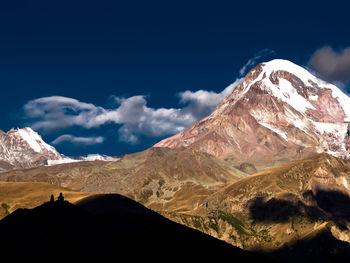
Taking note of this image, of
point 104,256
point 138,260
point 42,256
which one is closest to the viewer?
point 42,256

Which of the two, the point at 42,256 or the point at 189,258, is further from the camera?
the point at 189,258

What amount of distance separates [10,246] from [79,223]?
29.0 metres

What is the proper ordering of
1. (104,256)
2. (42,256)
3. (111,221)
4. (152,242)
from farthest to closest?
(111,221)
(152,242)
(104,256)
(42,256)

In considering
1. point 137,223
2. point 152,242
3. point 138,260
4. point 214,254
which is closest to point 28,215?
point 138,260

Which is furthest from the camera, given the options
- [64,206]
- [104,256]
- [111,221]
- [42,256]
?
[111,221]

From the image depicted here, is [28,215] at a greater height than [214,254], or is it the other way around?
[28,215]

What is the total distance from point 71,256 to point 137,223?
243ft

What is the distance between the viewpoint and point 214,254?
644ft

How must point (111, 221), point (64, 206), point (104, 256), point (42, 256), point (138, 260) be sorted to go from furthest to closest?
1. point (111, 221)
2. point (64, 206)
3. point (138, 260)
4. point (104, 256)
5. point (42, 256)

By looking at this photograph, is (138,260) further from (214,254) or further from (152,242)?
(214,254)

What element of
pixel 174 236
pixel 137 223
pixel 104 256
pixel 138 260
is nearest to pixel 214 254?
pixel 174 236

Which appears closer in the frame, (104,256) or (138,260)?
(104,256)

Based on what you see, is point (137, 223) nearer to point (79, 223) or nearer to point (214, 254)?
point (214, 254)

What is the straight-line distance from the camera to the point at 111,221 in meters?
186
